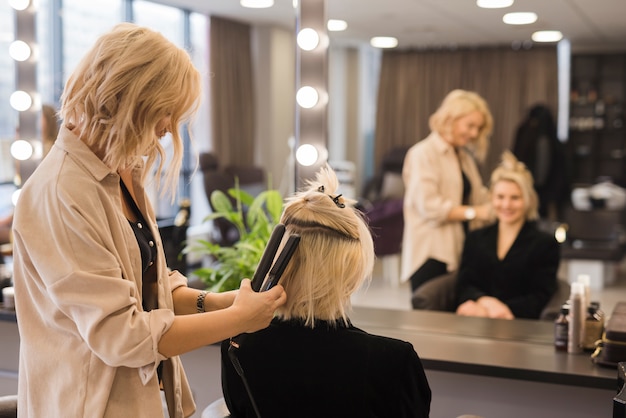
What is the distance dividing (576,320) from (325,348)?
0.78m

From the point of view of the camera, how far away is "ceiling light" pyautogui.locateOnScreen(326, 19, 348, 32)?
2.08 meters

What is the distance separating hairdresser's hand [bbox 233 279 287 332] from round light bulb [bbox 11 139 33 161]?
163cm

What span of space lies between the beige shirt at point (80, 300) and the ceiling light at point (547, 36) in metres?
1.25

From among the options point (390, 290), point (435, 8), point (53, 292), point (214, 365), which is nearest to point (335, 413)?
point (53, 292)

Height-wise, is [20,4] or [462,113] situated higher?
[20,4]

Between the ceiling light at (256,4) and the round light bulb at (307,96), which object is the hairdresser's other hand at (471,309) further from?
the ceiling light at (256,4)

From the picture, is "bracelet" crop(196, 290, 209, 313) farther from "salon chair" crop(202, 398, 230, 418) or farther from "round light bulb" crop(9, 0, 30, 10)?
"round light bulb" crop(9, 0, 30, 10)

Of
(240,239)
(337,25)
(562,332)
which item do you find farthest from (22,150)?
(562,332)

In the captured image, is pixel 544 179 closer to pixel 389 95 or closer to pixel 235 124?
pixel 389 95

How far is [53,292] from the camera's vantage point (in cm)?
104

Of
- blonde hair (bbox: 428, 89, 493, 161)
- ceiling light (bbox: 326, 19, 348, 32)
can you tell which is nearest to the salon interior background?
ceiling light (bbox: 326, 19, 348, 32)

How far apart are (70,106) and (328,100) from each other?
1096mm

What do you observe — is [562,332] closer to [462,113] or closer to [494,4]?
[462,113]

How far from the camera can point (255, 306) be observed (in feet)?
3.70
